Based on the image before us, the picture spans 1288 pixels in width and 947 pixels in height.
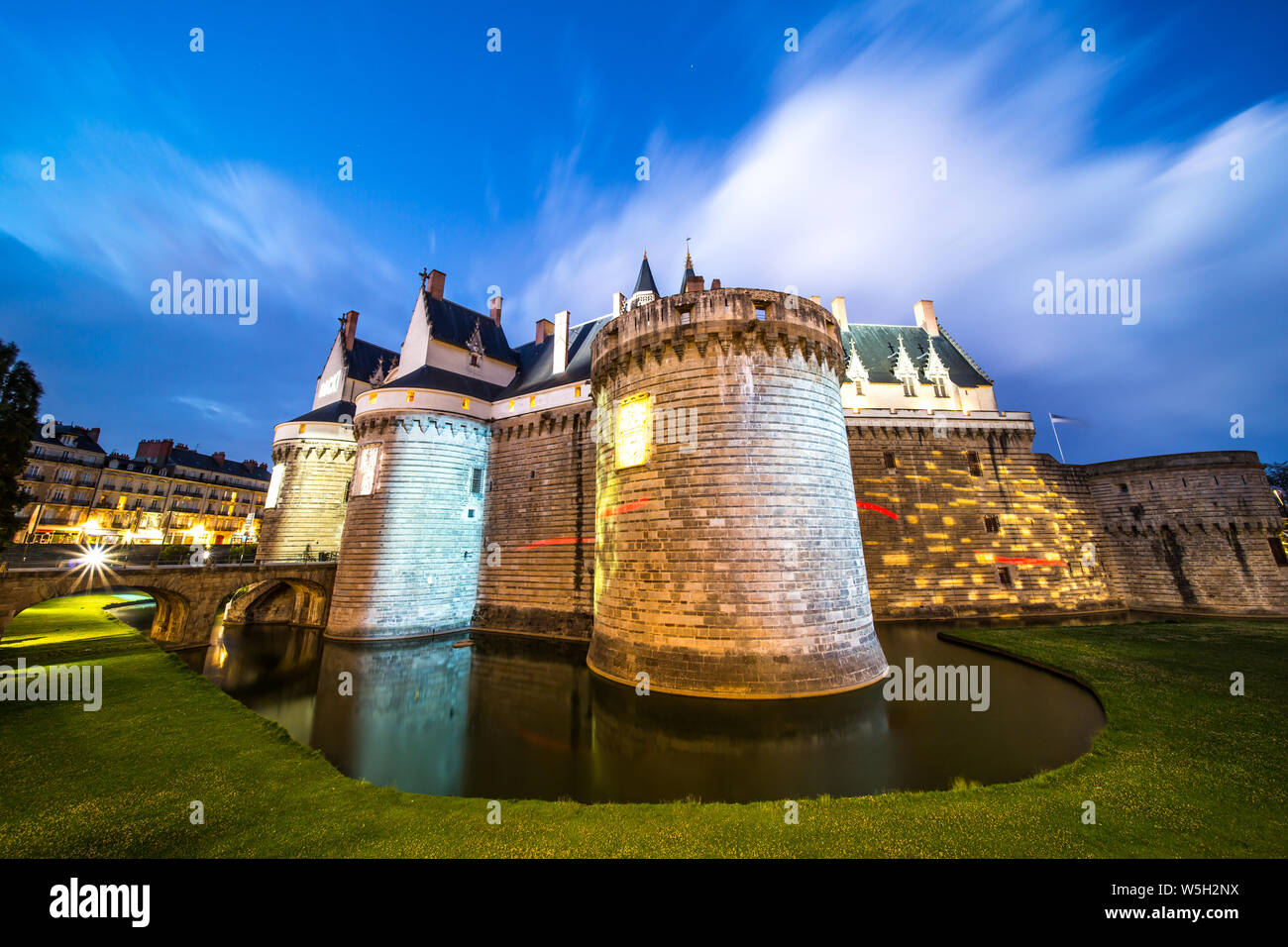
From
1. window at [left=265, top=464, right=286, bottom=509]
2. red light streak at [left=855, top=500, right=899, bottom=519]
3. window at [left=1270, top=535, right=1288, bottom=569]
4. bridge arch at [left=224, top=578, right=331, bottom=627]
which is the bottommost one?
bridge arch at [left=224, top=578, right=331, bottom=627]

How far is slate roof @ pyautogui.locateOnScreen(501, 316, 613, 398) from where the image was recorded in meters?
22.2

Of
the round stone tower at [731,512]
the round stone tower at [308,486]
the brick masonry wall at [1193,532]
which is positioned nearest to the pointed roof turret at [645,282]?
the round stone tower at [731,512]

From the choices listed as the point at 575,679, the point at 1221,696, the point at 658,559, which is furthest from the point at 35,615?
the point at 1221,696

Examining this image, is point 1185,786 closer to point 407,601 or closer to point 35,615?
point 407,601

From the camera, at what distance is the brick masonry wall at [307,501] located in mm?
23328

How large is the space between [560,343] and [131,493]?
51425 millimetres

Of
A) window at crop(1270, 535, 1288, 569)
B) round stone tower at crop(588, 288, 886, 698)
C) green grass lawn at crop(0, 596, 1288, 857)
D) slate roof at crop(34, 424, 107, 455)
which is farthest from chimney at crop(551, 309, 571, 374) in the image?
slate roof at crop(34, 424, 107, 455)

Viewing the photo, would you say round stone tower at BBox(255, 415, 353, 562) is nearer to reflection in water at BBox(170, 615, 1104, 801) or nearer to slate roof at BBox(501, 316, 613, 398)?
slate roof at BBox(501, 316, 613, 398)

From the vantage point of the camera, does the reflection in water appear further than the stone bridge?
No

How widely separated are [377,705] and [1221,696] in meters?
18.5

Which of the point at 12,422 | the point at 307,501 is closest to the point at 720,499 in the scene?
the point at 12,422

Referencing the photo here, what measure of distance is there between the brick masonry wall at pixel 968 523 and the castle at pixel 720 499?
0.37 feet

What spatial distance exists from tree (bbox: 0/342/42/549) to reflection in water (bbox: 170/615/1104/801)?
607 centimetres

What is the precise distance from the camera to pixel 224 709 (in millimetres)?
9383
